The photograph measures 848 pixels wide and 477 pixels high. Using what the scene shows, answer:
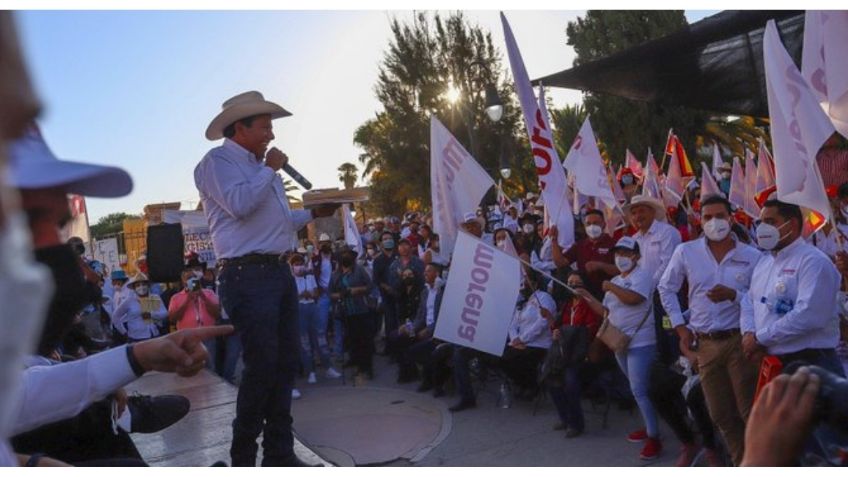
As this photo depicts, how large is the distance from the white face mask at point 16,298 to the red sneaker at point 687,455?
5.29m

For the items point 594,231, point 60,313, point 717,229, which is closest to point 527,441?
point 594,231

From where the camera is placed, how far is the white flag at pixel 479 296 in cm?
657

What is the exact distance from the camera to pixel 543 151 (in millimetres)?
6891

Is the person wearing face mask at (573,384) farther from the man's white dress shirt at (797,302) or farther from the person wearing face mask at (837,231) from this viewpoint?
the man's white dress shirt at (797,302)

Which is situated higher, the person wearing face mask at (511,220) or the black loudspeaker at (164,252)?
the black loudspeaker at (164,252)

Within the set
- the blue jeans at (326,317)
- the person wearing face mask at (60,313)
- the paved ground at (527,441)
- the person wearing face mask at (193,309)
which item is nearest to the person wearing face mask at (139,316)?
the person wearing face mask at (193,309)

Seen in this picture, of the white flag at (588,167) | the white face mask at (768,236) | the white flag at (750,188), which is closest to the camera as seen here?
the white face mask at (768,236)

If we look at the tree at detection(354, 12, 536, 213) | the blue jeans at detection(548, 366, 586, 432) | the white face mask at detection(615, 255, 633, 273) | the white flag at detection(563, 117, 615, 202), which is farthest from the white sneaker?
the tree at detection(354, 12, 536, 213)

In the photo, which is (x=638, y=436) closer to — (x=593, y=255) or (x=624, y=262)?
(x=624, y=262)

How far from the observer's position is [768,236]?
14.2ft

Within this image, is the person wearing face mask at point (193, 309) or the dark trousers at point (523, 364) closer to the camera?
the dark trousers at point (523, 364)

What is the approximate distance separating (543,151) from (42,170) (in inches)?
250

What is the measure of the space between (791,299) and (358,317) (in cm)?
682

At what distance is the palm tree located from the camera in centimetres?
6072
